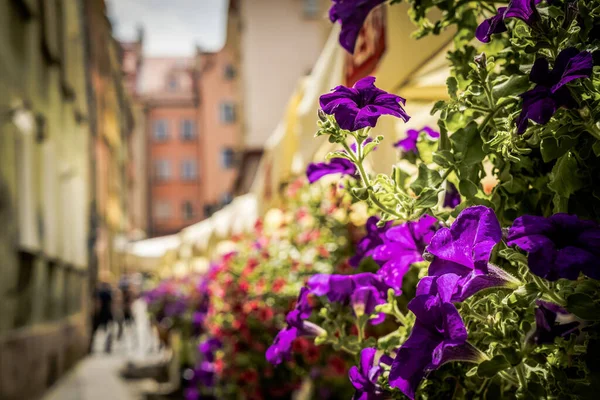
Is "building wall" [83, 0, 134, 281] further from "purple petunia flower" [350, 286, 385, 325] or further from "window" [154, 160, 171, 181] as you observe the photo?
"purple petunia flower" [350, 286, 385, 325]

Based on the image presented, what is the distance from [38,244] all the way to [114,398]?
2079 millimetres

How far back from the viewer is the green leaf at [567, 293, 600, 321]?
3.37 ft

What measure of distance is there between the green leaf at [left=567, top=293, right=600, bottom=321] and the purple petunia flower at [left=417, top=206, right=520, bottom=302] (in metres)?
0.11

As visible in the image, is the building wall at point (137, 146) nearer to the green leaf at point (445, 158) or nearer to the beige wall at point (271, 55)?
the beige wall at point (271, 55)

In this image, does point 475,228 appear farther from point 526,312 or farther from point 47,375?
point 47,375

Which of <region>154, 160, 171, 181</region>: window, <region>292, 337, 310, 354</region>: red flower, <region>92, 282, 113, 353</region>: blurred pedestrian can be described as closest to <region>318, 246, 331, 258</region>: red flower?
<region>292, 337, 310, 354</region>: red flower

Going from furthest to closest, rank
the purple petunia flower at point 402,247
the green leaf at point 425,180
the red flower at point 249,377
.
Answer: the red flower at point 249,377, the purple petunia flower at point 402,247, the green leaf at point 425,180

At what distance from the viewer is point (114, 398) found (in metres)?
10.0

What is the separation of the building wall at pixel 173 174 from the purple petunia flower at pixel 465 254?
52.6 m

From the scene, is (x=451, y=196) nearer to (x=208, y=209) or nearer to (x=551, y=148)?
(x=551, y=148)

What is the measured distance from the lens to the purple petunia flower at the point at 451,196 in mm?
1582

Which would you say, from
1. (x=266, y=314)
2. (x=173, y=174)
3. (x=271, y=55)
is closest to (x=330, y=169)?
(x=266, y=314)

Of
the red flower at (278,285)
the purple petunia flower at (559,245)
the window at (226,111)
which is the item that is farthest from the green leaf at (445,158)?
the window at (226,111)

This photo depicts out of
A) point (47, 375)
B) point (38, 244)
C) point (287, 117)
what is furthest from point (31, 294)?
point (287, 117)
